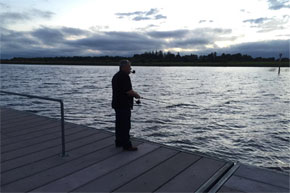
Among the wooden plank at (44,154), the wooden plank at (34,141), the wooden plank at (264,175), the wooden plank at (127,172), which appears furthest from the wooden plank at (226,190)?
the wooden plank at (34,141)

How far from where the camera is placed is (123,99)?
4691 millimetres

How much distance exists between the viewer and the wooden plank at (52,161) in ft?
12.0

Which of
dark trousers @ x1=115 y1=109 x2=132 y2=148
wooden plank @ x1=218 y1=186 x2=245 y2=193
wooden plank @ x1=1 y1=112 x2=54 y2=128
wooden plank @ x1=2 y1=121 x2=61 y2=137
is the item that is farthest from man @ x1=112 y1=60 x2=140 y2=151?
wooden plank @ x1=1 y1=112 x2=54 y2=128

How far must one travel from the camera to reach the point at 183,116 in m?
12.8

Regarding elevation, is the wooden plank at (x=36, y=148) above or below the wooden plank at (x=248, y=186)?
above

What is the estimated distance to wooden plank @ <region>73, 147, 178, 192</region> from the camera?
11.1ft

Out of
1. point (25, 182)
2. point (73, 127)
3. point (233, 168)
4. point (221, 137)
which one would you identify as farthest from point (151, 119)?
point (25, 182)

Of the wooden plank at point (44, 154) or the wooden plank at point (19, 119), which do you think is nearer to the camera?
the wooden plank at point (44, 154)

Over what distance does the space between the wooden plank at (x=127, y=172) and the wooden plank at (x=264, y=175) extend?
4.50 feet

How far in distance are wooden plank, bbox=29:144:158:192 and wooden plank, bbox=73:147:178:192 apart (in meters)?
0.12

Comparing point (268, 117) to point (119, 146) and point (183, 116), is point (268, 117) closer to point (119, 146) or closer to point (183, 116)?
point (183, 116)

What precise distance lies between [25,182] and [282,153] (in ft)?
26.4

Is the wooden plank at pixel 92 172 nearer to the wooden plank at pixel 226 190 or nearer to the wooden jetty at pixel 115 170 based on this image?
the wooden jetty at pixel 115 170

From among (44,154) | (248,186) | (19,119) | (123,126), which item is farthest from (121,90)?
(19,119)
